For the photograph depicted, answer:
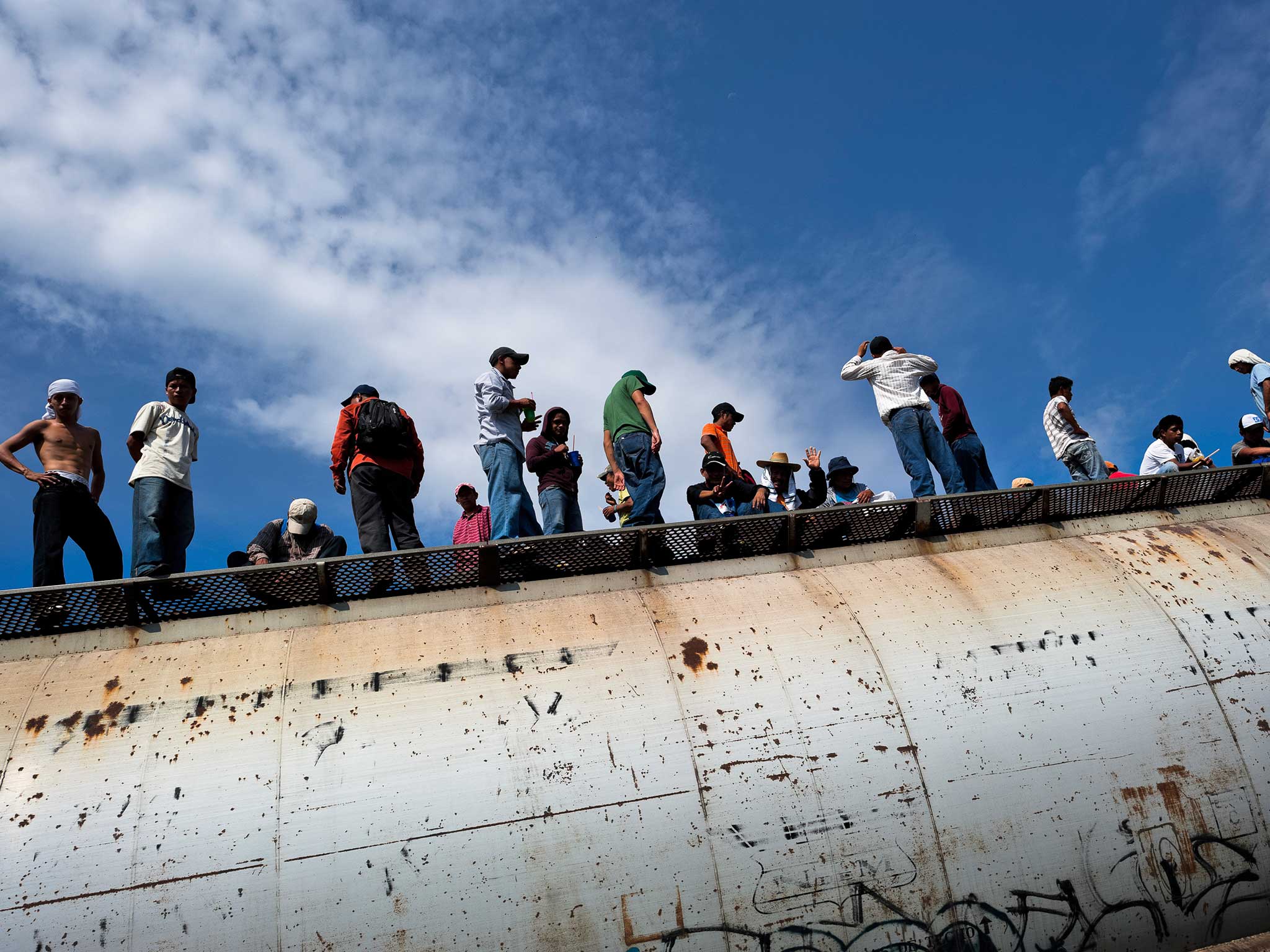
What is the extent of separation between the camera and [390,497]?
580 cm

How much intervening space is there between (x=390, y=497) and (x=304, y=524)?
44.2 inches

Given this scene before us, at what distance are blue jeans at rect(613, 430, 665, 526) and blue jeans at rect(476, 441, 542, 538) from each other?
83 cm

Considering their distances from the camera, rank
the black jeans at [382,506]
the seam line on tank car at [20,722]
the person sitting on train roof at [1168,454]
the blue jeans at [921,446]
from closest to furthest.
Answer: the seam line on tank car at [20,722]
the black jeans at [382,506]
the blue jeans at [921,446]
the person sitting on train roof at [1168,454]

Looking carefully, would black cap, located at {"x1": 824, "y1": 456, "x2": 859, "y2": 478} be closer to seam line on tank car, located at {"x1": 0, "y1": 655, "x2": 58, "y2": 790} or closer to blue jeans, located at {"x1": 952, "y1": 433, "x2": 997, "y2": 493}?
blue jeans, located at {"x1": 952, "y1": 433, "x2": 997, "y2": 493}

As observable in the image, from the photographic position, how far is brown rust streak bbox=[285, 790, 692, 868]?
3438 mm

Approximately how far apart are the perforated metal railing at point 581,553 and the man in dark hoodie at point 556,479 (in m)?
1.65

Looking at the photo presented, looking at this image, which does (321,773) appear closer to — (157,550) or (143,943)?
(143,943)

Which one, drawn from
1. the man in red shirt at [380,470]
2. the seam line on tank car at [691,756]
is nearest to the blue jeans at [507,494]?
the man in red shirt at [380,470]

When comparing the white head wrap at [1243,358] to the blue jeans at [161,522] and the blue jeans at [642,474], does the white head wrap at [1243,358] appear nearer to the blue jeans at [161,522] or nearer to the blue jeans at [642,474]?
the blue jeans at [642,474]

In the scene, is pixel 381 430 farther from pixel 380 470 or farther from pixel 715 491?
pixel 715 491

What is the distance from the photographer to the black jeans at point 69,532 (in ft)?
16.7

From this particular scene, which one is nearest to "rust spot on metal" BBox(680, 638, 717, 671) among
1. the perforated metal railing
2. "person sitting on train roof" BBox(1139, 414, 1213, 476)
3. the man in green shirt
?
the perforated metal railing

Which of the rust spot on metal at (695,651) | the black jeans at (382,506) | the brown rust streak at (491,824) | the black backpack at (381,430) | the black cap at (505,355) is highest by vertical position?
the black cap at (505,355)

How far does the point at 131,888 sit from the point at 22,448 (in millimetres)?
3672
